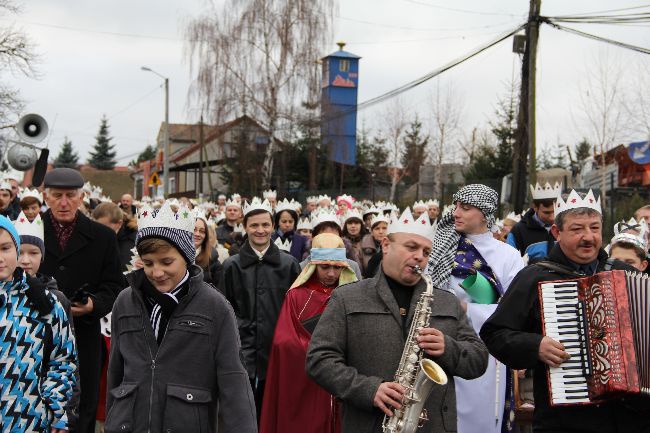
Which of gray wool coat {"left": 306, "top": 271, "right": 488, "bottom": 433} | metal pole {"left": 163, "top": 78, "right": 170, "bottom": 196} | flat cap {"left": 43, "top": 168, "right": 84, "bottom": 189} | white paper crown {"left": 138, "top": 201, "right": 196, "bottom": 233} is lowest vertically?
gray wool coat {"left": 306, "top": 271, "right": 488, "bottom": 433}

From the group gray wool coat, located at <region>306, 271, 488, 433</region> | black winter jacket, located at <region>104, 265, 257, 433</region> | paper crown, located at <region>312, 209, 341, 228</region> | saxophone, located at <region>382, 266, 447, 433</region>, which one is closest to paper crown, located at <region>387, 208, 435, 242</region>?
gray wool coat, located at <region>306, 271, 488, 433</region>

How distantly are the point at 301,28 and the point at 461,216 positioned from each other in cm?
3370

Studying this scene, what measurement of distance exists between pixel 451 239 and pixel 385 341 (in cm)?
218

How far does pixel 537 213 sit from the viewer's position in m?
8.78

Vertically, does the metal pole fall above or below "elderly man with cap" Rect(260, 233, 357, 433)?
above

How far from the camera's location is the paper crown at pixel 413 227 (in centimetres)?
486

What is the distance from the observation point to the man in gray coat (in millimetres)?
4445

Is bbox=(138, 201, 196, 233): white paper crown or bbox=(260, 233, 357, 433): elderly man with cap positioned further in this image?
bbox=(260, 233, 357, 433): elderly man with cap

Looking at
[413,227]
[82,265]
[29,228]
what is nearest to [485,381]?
[413,227]

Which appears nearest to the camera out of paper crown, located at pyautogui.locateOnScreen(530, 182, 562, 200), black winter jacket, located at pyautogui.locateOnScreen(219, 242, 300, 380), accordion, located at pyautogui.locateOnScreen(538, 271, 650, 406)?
accordion, located at pyautogui.locateOnScreen(538, 271, 650, 406)

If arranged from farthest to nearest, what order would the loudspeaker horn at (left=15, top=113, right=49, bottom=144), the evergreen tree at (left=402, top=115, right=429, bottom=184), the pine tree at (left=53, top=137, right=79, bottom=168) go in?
the pine tree at (left=53, top=137, right=79, bottom=168)
the evergreen tree at (left=402, top=115, right=429, bottom=184)
the loudspeaker horn at (left=15, top=113, right=49, bottom=144)

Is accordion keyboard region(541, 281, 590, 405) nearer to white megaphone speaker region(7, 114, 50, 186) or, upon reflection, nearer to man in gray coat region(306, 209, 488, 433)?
man in gray coat region(306, 209, 488, 433)

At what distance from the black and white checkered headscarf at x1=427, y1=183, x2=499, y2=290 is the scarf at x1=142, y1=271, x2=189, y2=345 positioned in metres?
A: 2.47

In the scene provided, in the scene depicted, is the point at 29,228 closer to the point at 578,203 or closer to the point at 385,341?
the point at 385,341
